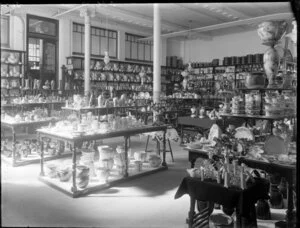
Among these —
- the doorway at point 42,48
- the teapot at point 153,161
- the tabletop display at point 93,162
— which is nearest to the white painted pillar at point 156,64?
the doorway at point 42,48

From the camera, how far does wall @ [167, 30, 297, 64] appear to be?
14.6 m

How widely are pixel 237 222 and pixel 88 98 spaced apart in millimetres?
6471

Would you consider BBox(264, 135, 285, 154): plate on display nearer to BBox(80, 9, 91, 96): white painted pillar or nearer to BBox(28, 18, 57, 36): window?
BBox(80, 9, 91, 96): white painted pillar

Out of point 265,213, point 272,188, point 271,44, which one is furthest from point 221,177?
point 271,44

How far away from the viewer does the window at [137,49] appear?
15258 millimetres

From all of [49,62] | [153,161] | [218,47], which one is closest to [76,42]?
[49,62]

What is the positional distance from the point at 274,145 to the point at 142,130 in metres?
2.55

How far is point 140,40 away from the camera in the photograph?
15.7 metres

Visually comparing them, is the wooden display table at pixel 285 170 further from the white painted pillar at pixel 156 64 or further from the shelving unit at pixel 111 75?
the shelving unit at pixel 111 75

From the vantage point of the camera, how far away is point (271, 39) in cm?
362

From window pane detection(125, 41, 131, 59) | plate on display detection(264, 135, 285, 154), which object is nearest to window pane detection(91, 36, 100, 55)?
window pane detection(125, 41, 131, 59)

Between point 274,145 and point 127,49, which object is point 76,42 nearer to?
point 127,49

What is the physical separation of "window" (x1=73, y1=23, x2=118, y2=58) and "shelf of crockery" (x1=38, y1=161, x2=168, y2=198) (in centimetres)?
896

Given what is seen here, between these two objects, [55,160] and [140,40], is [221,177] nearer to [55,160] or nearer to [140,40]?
[55,160]
